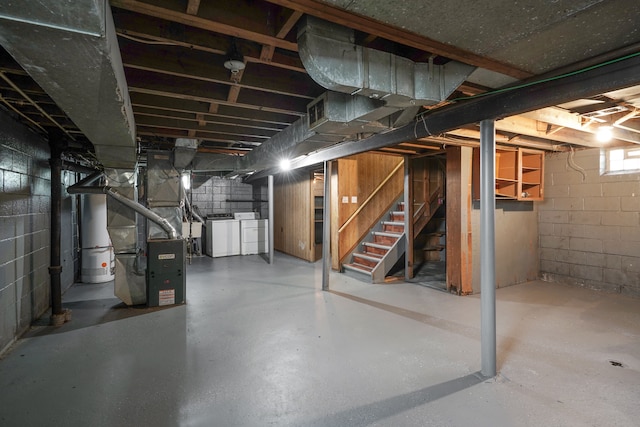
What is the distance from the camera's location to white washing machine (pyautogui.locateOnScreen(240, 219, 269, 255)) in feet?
25.0

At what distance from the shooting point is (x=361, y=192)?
5984 millimetres

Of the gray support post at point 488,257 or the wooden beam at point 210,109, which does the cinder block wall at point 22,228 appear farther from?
the gray support post at point 488,257

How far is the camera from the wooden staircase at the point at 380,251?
5.07 meters

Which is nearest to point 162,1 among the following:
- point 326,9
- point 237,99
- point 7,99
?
point 326,9

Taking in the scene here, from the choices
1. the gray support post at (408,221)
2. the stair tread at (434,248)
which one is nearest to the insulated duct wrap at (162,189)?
the gray support post at (408,221)

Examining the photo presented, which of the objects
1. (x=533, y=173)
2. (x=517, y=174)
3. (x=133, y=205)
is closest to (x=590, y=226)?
(x=533, y=173)

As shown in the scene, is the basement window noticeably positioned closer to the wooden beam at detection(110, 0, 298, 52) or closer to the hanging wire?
the hanging wire

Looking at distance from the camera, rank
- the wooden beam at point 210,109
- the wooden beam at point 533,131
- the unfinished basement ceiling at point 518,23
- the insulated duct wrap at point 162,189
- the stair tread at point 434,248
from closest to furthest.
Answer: the unfinished basement ceiling at point 518,23 < the wooden beam at point 210,109 < the wooden beam at point 533,131 < the insulated duct wrap at point 162,189 < the stair tread at point 434,248

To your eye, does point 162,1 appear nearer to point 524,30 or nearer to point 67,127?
point 524,30

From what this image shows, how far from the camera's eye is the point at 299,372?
93.7 inches

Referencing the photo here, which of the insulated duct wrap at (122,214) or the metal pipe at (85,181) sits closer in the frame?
the insulated duct wrap at (122,214)

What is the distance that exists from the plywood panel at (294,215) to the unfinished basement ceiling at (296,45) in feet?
12.9

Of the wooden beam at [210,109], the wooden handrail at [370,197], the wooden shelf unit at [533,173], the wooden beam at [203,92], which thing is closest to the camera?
the wooden beam at [203,92]

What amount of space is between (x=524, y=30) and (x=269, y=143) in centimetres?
281
